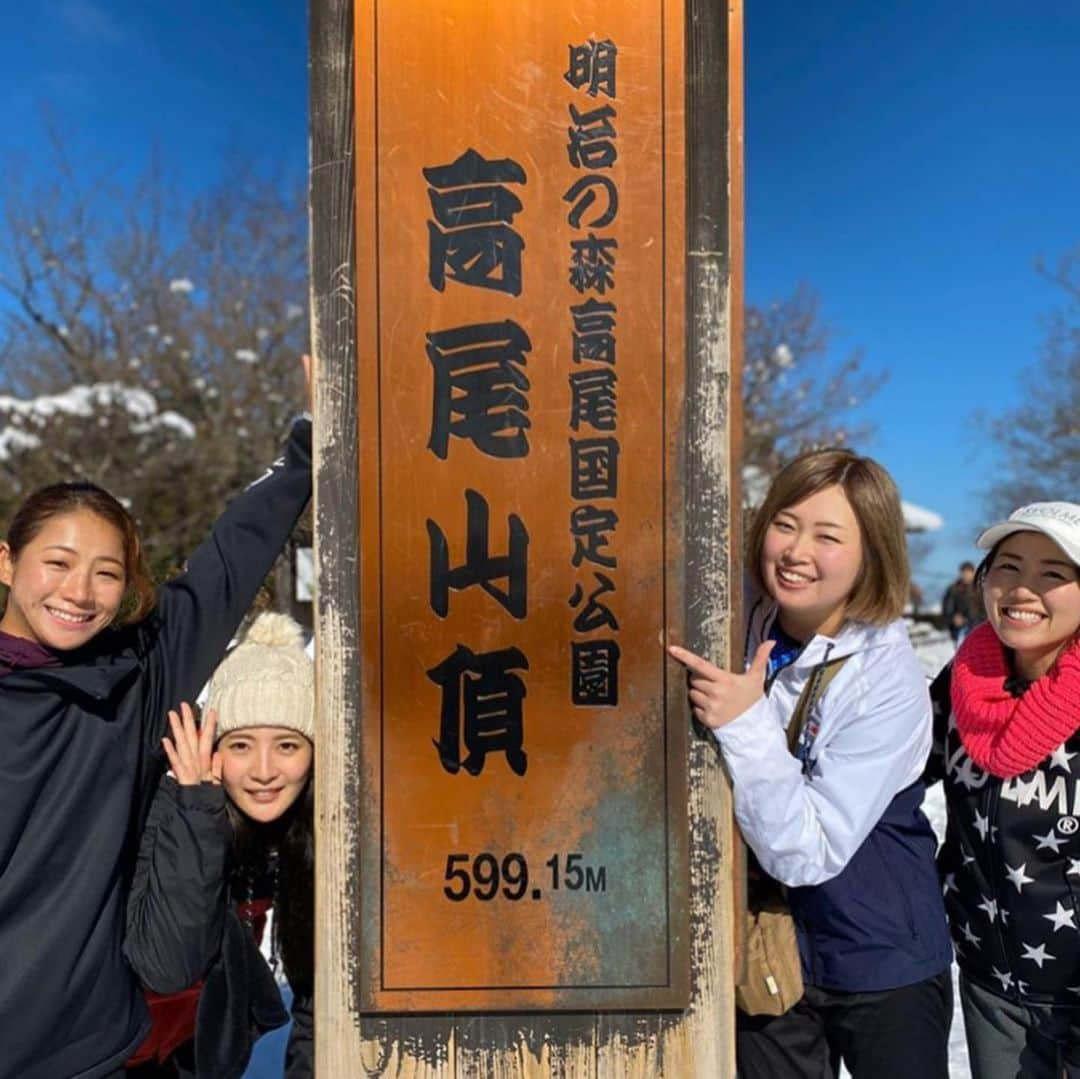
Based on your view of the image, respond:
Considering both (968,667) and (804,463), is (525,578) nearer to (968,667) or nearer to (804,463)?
(804,463)

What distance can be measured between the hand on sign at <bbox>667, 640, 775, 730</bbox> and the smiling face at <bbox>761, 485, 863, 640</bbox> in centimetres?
19

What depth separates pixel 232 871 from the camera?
191cm

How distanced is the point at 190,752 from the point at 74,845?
222 millimetres

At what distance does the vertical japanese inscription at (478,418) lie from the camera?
1582mm

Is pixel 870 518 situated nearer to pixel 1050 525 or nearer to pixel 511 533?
pixel 1050 525

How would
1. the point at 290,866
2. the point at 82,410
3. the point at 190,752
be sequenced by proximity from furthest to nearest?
the point at 82,410 → the point at 290,866 → the point at 190,752

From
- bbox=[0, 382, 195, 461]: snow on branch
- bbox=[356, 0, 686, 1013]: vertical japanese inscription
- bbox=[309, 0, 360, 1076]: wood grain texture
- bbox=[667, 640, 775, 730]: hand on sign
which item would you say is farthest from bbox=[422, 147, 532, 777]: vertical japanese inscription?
bbox=[0, 382, 195, 461]: snow on branch

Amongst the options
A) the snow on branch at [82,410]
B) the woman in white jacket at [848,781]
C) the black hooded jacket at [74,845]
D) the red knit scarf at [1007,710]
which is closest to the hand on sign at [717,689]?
the woman in white jacket at [848,781]

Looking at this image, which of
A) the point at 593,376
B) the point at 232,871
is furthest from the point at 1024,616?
the point at 232,871

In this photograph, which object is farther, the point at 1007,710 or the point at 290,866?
the point at 290,866

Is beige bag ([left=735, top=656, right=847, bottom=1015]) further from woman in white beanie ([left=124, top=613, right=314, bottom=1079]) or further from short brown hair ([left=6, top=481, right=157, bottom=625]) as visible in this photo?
short brown hair ([left=6, top=481, right=157, bottom=625])

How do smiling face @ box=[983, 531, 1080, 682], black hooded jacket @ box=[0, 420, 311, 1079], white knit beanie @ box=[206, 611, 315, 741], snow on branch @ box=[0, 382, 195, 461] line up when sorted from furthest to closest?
snow on branch @ box=[0, 382, 195, 461], white knit beanie @ box=[206, 611, 315, 741], smiling face @ box=[983, 531, 1080, 682], black hooded jacket @ box=[0, 420, 311, 1079]

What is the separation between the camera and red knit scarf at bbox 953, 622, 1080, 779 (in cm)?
169

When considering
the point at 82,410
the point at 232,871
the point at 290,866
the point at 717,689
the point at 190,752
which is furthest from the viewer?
the point at 82,410
